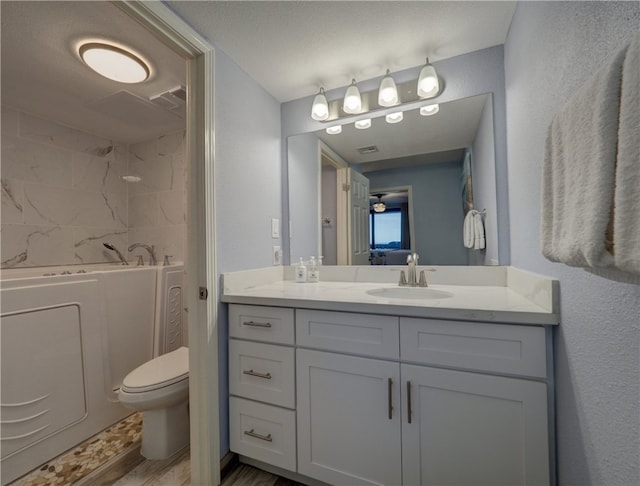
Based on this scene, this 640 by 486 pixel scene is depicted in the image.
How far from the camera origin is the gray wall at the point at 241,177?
133cm

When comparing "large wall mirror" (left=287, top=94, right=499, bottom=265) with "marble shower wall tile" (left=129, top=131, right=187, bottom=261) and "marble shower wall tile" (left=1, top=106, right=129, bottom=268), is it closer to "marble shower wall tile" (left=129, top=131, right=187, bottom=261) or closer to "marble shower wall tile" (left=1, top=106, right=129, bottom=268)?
"marble shower wall tile" (left=129, top=131, right=187, bottom=261)

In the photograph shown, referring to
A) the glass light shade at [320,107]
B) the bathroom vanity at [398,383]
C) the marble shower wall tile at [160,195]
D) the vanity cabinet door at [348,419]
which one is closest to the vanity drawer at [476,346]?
the bathroom vanity at [398,383]

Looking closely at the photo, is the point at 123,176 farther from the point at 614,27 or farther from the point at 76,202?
the point at 614,27

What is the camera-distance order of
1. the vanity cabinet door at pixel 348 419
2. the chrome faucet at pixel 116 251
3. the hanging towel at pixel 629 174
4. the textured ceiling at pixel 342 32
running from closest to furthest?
the hanging towel at pixel 629 174
the vanity cabinet door at pixel 348 419
the textured ceiling at pixel 342 32
the chrome faucet at pixel 116 251

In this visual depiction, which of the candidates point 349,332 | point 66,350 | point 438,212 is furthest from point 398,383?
point 66,350

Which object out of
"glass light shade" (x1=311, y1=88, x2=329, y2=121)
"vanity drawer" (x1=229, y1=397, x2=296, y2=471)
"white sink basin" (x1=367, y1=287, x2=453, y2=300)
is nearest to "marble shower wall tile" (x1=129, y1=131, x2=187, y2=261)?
"glass light shade" (x1=311, y1=88, x2=329, y2=121)

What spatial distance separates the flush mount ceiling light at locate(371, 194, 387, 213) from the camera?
5.51 ft

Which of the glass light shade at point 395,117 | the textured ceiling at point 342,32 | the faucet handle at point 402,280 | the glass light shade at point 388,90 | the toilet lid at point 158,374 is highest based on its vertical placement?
the textured ceiling at point 342,32

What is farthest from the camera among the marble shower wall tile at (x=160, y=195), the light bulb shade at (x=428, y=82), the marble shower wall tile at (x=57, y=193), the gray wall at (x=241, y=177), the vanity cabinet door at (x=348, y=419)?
the marble shower wall tile at (x=160, y=195)

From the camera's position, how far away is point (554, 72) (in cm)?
80

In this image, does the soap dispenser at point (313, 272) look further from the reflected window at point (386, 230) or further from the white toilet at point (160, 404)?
the white toilet at point (160, 404)

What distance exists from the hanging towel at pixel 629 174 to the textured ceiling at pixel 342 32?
109cm

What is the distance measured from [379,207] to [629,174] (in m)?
1.34

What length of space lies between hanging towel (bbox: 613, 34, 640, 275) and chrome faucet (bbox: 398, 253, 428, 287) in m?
1.12
